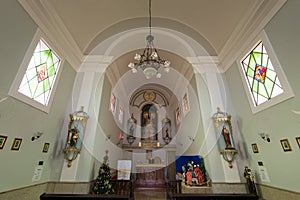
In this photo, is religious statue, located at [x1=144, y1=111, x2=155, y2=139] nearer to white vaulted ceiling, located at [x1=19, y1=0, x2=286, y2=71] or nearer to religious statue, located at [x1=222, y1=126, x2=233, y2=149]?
religious statue, located at [x1=222, y1=126, x2=233, y2=149]

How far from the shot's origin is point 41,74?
354cm

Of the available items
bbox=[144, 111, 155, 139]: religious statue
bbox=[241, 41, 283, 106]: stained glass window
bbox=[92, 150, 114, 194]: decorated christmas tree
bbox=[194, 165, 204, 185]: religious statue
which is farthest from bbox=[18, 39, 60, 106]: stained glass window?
bbox=[144, 111, 155, 139]: religious statue

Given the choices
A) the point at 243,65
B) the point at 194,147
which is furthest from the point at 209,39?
the point at 194,147

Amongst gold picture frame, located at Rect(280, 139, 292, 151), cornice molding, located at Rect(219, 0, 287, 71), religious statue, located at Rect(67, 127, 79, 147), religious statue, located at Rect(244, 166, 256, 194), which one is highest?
cornice molding, located at Rect(219, 0, 287, 71)

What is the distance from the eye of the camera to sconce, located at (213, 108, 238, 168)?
3.96 meters

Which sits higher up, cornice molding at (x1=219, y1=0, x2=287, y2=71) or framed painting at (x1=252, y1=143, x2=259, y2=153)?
cornice molding at (x1=219, y1=0, x2=287, y2=71)

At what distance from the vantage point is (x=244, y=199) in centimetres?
292

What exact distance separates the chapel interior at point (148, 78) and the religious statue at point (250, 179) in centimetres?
3

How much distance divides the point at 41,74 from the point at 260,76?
18.4 ft

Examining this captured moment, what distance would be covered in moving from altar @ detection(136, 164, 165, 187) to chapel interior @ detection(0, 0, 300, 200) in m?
2.04

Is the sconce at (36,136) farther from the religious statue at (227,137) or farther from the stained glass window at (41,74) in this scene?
the religious statue at (227,137)

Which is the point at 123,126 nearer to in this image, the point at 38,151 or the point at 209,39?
the point at 38,151

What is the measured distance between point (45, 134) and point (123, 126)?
19.2ft

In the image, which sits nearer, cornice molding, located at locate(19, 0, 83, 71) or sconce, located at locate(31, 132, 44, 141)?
cornice molding, located at locate(19, 0, 83, 71)
